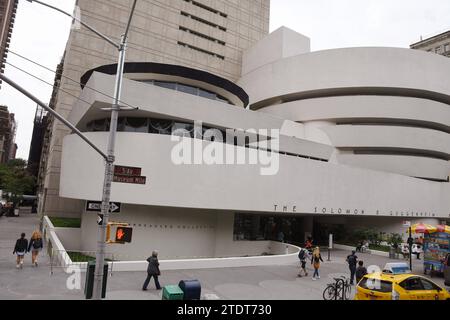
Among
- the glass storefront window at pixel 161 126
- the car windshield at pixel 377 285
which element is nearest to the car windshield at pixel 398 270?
the car windshield at pixel 377 285

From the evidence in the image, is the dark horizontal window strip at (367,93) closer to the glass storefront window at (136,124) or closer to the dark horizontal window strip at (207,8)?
the dark horizontal window strip at (207,8)

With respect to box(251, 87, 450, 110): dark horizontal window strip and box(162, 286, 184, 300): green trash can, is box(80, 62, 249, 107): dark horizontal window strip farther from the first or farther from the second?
box(251, 87, 450, 110): dark horizontal window strip

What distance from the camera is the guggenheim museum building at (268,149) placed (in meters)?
23.5

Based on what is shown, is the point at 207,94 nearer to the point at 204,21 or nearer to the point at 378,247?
the point at 378,247

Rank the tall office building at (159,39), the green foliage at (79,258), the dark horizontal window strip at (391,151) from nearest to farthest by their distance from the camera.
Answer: the green foliage at (79,258) < the tall office building at (159,39) < the dark horizontal window strip at (391,151)

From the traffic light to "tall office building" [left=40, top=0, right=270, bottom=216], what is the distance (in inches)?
1365

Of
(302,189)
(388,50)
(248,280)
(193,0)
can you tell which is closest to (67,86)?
(193,0)

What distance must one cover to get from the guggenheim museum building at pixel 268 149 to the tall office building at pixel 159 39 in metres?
8.87

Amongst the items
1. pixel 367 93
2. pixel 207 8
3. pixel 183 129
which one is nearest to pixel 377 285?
pixel 183 129

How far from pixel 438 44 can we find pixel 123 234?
10296 centimetres

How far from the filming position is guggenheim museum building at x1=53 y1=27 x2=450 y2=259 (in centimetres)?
2348

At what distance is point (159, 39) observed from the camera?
51406 millimetres

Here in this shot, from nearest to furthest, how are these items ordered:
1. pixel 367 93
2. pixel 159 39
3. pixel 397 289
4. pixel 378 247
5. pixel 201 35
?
pixel 397 289 < pixel 378 247 < pixel 367 93 < pixel 159 39 < pixel 201 35

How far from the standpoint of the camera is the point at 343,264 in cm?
2381
